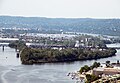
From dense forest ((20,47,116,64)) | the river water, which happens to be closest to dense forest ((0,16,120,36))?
dense forest ((20,47,116,64))

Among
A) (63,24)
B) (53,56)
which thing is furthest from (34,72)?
(63,24)

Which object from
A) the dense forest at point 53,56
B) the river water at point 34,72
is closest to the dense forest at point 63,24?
the dense forest at point 53,56

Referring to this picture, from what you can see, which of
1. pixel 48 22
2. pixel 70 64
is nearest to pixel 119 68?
pixel 70 64

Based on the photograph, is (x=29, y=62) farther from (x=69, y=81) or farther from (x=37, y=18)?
(x=37, y=18)

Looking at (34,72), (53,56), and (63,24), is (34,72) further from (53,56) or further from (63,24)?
(63,24)

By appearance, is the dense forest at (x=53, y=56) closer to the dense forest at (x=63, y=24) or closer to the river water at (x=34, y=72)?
the river water at (x=34, y=72)

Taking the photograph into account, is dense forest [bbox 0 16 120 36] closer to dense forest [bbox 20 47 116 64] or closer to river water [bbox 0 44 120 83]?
dense forest [bbox 20 47 116 64]

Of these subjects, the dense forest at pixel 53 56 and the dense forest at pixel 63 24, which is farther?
the dense forest at pixel 63 24

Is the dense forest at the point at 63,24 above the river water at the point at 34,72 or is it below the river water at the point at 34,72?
above
